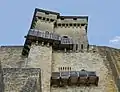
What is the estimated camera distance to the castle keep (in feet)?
53.3

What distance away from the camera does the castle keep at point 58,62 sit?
16.2 m

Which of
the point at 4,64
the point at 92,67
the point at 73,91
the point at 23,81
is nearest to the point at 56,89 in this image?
the point at 73,91

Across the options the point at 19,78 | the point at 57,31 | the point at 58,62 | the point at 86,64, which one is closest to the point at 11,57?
the point at 57,31

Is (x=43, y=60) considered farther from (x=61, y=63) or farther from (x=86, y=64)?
(x=86, y=64)

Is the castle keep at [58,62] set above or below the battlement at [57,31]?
below

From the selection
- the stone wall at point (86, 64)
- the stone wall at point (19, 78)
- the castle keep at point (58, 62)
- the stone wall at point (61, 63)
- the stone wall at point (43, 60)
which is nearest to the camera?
the stone wall at point (19, 78)

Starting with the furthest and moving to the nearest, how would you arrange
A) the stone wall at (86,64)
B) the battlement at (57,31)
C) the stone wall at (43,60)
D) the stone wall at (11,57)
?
the stone wall at (11,57) → the battlement at (57,31) → the stone wall at (43,60) → the stone wall at (86,64)

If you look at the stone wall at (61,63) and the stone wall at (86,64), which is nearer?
the stone wall at (61,63)

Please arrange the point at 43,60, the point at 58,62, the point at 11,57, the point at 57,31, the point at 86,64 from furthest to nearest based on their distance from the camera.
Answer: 1. the point at 57,31
2. the point at 11,57
3. the point at 58,62
4. the point at 86,64
5. the point at 43,60

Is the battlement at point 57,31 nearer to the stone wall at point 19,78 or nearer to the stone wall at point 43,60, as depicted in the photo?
the stone wall at point 43,60

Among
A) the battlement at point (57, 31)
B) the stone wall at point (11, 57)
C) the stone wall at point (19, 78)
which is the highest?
the battlement at point (57, 31)

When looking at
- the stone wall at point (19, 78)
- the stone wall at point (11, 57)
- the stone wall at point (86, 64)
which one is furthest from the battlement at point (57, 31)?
the stone wall at point (19, 78)

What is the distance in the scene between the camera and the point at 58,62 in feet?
85.4

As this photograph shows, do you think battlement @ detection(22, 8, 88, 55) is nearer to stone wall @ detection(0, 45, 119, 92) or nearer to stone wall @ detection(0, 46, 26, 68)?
stone wall @ detection(0, 46, 26, 68)
